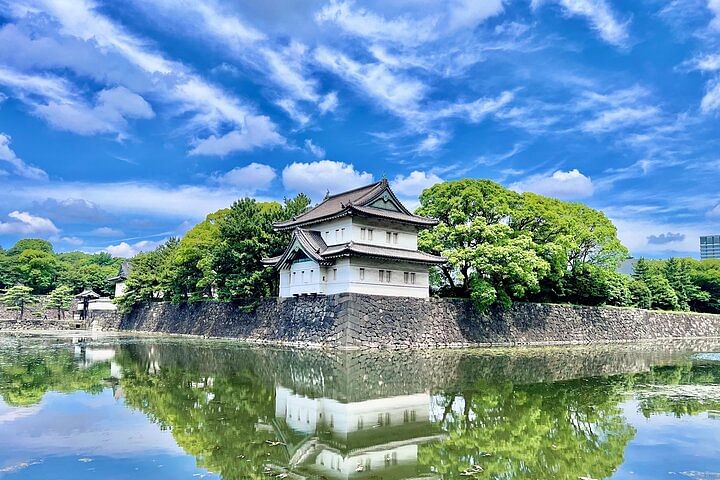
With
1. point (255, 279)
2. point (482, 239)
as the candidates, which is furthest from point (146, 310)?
point (482, 239)

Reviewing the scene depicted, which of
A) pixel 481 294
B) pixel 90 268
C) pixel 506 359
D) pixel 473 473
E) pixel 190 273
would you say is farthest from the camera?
pixel 90 268

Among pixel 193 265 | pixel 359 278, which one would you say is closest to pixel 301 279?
pixel 359 278

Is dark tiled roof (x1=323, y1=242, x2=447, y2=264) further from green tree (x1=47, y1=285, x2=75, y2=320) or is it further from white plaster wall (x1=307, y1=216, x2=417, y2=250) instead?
green tree (x1=47, y1=285, x2=75, y2=320)

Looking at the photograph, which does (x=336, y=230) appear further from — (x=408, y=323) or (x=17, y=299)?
(x=17, y=299)

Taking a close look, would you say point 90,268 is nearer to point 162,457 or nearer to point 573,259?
point 573,259

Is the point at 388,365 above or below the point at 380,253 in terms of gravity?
below

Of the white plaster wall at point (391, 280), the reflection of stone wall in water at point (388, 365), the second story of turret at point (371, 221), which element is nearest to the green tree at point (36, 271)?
the reflection of stone wall in water at point (388, 365)

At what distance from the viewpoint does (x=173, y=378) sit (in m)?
15.4

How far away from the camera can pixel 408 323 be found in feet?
85.8

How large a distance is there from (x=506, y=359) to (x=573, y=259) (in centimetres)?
1590

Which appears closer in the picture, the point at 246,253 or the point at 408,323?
the point at 408,323

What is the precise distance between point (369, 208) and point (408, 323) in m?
6.00

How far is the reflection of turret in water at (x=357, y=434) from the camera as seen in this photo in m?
7.23

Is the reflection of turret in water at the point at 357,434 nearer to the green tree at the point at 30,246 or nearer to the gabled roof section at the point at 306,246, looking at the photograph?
the gabled roof section at the point at 306,246
